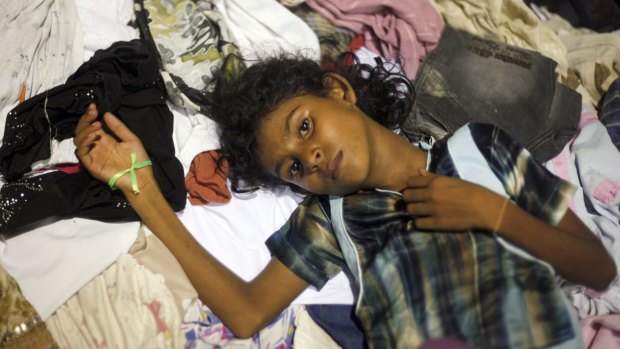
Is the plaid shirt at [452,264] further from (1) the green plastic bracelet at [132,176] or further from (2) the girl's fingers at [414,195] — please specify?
(1) the green plastic bracelet at [132,176]

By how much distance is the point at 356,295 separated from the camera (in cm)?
157

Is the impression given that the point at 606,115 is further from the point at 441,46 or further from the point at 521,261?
the point at 521,261

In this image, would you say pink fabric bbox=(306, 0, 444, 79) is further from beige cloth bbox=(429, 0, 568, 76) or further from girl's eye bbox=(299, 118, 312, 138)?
girl's eye bbox=(299, 118, 312, 138)

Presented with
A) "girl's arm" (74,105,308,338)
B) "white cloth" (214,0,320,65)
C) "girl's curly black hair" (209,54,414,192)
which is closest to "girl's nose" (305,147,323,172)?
"girl's curly black hair" (209,54,414,192)

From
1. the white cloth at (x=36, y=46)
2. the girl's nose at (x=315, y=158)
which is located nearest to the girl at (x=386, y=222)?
the girl's nose at (x=315, y=158)

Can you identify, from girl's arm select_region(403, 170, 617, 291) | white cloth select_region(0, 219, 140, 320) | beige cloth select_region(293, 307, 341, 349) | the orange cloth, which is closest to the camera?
girl's arm select_region(403, 170, 617, 291)

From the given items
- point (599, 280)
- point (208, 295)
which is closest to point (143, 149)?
point (208, 295)

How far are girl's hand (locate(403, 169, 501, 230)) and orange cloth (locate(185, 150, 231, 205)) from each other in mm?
601

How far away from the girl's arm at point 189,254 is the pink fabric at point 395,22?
2.88 ft

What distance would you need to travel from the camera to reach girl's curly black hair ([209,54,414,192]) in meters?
1.52

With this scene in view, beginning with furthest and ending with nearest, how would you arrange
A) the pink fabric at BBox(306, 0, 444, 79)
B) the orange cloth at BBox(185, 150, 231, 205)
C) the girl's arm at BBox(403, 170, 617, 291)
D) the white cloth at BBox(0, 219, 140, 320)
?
the pink fabric at BBox(306, 0, 444, 79) → the orange cloth at BBox(185, 150, 231, 205) → the white cloth at BBox(0, 219, 140, 320) → the girl's arm at BBox(403, 170, 617, 291)

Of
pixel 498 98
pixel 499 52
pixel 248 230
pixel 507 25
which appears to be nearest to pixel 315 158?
pixel 248 230

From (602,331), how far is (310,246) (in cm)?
85

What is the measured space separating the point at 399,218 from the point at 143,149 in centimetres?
75
